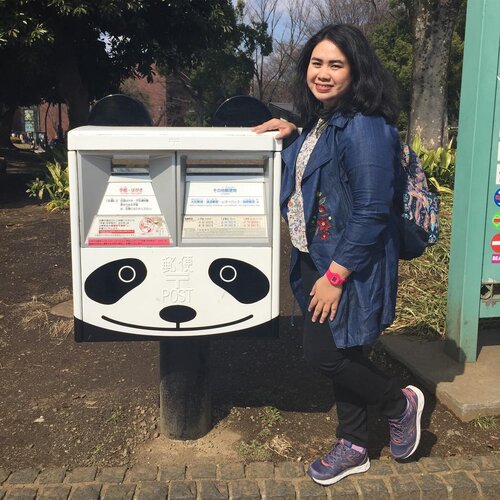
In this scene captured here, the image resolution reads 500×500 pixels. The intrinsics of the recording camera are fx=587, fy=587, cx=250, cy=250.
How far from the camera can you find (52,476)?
2459mm

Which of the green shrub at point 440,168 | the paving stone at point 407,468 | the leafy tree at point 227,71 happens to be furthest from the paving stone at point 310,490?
the leafy tree at point 227,71

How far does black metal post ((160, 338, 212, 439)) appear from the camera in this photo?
2.61m

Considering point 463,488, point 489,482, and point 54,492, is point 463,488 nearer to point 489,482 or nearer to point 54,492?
point 489,482

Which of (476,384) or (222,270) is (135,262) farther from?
(476,384)

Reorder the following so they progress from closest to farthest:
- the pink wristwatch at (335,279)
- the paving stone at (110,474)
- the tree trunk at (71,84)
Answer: the pink wristwatch at (335,279), the paving stone at (110,474), the tree trunk at (71,84)

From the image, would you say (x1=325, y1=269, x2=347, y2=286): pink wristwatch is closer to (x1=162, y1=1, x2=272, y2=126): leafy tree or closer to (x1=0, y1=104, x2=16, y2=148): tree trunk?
(x1=162, y1=1, x2=272, y2=126): leafy tree

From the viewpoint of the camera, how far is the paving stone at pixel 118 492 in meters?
2.32

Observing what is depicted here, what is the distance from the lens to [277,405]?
10.1ft

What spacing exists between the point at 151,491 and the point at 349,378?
915 millimetres

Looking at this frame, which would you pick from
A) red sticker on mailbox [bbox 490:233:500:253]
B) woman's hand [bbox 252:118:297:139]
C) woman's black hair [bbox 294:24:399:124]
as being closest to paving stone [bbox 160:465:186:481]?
woman's hand [bbox 252:118:297:139]

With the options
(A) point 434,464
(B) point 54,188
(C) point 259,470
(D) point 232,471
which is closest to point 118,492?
(D) point 232,471

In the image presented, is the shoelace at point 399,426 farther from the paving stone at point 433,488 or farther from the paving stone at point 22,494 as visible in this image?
the paving stone at point 22,494

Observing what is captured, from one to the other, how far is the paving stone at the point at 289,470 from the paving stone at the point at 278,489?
0.15 feet

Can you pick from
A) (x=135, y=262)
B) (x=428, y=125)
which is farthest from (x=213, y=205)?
(x=428, y=125)
